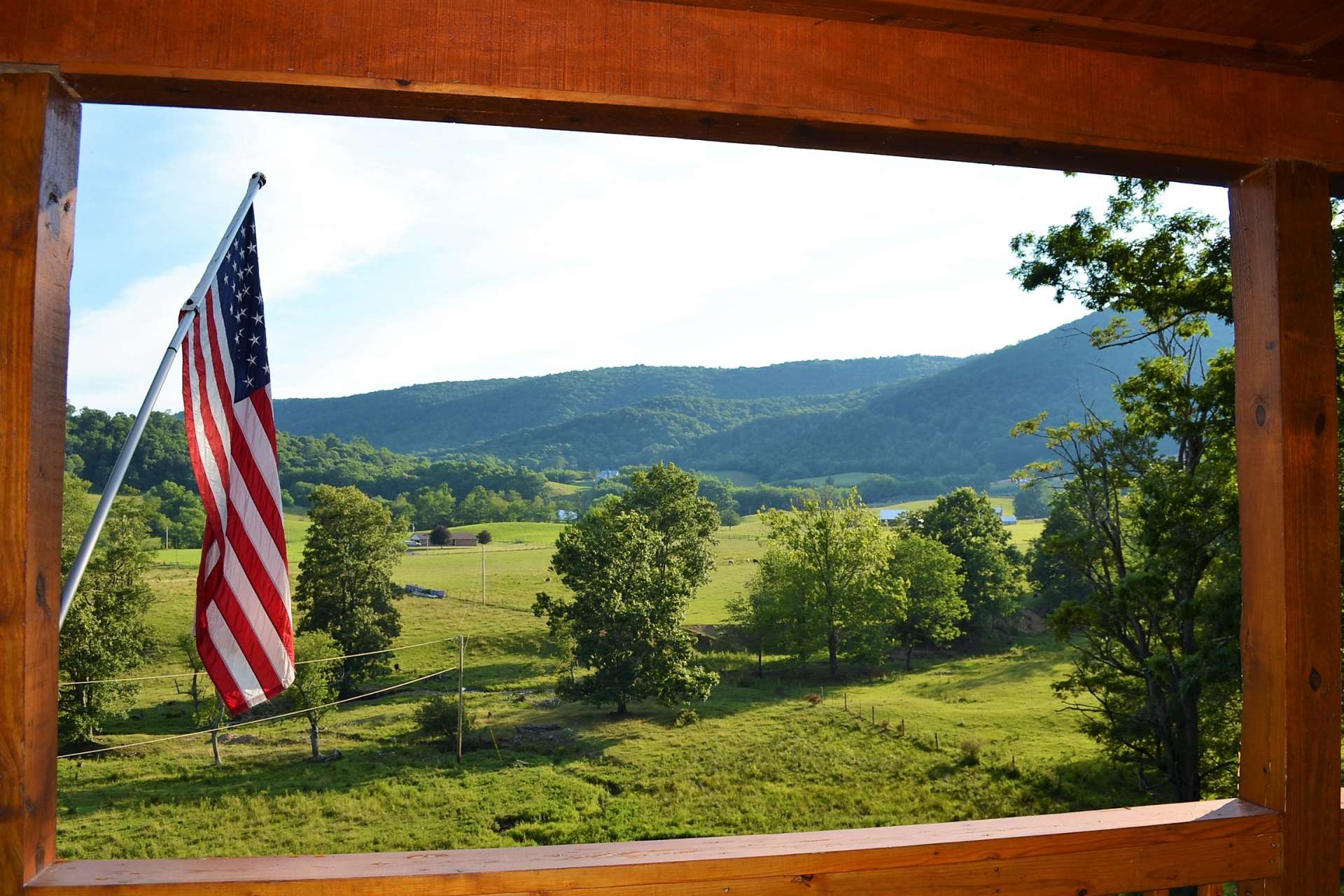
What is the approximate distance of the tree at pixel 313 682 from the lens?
15.5 meters

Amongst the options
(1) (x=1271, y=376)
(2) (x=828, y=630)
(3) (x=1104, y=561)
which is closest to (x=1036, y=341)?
(2) (x=828, y=630)

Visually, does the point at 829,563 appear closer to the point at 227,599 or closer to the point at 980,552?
the point at 980,552

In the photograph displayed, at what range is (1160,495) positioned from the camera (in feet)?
32.5

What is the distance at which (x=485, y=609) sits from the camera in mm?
19031

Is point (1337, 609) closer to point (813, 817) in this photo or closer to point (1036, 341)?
point (813, 817)

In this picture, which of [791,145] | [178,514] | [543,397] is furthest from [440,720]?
[791,145]

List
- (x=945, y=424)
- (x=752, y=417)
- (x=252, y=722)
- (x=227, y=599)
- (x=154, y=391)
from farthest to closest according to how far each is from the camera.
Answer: (x=752, y=417) → (x=945, y=424) → (x=252, y=722) → (x=154, y=391) → (x=227, y=599)

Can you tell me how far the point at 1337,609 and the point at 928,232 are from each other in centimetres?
4273

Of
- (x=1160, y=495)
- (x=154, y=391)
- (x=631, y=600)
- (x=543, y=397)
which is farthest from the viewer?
(x=543, y=397)

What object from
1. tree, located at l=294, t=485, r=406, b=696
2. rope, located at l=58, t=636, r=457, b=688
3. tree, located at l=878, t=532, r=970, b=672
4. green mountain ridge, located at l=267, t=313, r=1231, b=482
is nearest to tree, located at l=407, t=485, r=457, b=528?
tree, located at l=294, t=485, r=406, b=696

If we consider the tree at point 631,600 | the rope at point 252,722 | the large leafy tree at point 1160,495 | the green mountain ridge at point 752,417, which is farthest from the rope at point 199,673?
the large leafy tree at point 1160,495

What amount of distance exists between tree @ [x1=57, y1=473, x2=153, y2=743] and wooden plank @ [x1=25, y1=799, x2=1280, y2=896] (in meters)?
15.0

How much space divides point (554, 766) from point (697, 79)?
53.0ft

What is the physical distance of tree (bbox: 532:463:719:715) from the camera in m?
16.9
